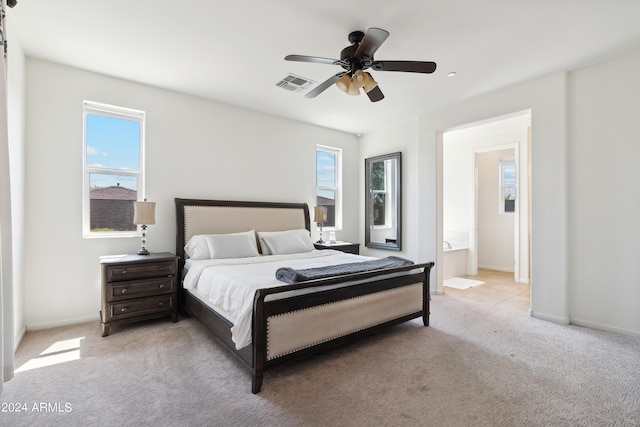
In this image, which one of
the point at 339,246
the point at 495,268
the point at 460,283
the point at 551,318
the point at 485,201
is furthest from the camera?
the point at 485,201

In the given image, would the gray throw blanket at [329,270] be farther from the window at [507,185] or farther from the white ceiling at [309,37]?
the window at [507,185]

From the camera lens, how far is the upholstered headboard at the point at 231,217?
3896 mm

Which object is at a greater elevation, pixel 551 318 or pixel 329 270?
pixel 329 270

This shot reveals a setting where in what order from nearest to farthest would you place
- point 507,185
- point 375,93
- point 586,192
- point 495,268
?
point 375,93, point 586,192, point 507,185, point 495,268

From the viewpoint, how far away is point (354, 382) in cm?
221

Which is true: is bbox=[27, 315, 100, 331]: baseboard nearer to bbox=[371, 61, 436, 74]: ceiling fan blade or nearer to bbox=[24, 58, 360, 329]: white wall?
bbox=[24, 58, 360, 329]: white wall

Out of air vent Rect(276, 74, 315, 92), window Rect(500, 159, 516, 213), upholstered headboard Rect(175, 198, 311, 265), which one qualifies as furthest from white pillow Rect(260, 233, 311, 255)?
window Rect(500, 159, 516, 213)

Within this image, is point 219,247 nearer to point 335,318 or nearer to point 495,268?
point 335,318

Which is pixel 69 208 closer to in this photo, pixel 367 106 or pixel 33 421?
pixel 33 421

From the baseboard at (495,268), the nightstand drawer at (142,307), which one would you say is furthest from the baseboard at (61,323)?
the baseboard at (495,268)

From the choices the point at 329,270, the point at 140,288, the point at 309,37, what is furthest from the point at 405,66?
the point at 140,288

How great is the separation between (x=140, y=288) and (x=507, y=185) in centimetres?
702

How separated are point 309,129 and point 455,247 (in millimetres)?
3811

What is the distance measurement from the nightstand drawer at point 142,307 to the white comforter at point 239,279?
0.92 feet
